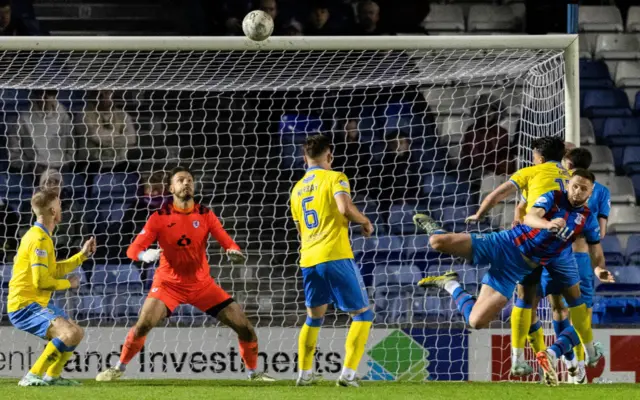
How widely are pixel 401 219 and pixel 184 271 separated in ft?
8.48

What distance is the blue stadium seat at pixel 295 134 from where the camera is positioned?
11102 millimetres

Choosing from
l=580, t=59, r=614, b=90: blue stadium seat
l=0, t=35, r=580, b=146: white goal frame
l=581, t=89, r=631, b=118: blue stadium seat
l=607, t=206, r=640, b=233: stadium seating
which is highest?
l=580, t=59, r=614, b=90: blue stadium seat

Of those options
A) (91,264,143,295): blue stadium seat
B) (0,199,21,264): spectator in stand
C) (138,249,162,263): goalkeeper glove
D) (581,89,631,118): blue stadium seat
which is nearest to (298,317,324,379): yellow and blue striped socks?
(138,249,162,263): goalkeeper glove

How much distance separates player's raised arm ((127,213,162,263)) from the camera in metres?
8.29

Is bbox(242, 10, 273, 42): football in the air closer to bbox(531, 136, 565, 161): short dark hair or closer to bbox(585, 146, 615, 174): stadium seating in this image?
bbox(531, 136, 565, 161): short dark hair

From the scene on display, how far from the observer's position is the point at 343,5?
1265 centimetres

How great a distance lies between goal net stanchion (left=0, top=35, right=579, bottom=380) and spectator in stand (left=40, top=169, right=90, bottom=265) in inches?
1.3

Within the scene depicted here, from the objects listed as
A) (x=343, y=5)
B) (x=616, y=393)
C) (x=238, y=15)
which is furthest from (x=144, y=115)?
(x=616, y=393)

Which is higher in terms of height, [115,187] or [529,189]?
[115,187]

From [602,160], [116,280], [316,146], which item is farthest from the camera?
[602,160]

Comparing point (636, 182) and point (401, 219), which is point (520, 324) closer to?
point (401, 219)

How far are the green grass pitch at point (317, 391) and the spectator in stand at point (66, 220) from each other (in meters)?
2.20

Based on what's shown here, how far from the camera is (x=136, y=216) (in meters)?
10.8

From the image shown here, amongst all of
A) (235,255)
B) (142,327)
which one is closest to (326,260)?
(235,255)
